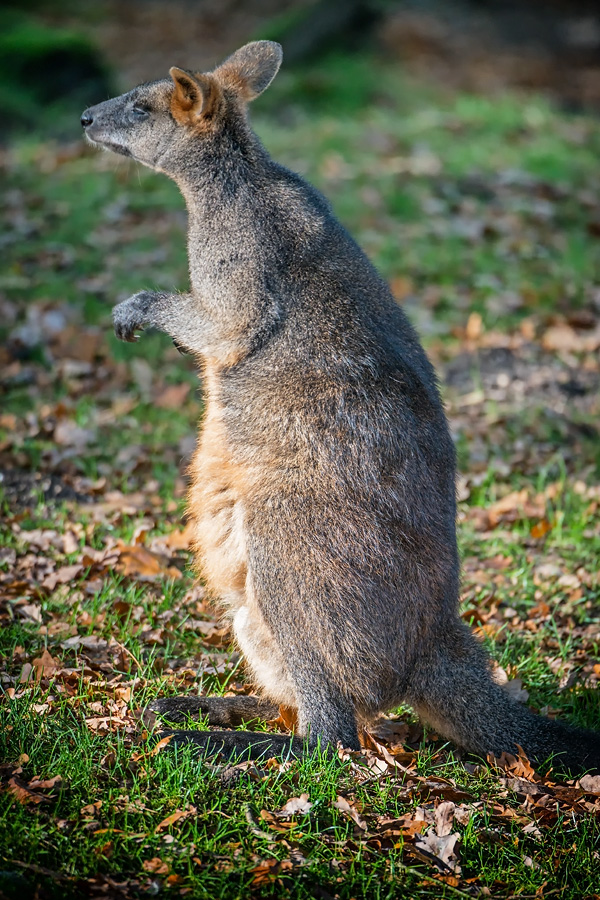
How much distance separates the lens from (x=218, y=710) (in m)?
3.93

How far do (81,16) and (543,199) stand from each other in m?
14.1

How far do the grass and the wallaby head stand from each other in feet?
7.00

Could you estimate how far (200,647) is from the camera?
4535mm

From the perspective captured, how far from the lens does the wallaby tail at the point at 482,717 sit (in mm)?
3689

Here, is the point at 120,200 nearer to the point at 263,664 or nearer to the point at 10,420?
the point at 10,420

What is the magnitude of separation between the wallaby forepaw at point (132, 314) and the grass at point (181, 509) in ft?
4.29

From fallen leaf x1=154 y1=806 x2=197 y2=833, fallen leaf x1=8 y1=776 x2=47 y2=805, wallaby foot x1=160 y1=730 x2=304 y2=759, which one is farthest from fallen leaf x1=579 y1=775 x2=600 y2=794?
fallen leaf x1=8 y1=776 x2=47 y2=805

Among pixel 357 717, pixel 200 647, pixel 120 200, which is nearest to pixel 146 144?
pixel 200 647

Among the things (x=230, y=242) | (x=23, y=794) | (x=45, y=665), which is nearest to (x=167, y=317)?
(x=230, y=242)

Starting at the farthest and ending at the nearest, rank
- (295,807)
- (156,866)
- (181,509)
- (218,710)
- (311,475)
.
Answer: (181,509), (218,710), (311,475), (295,807), (156,866)

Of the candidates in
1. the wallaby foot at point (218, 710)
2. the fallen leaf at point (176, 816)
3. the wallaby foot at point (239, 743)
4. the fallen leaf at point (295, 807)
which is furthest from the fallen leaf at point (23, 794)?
the fallen leaf at point (295, 807)

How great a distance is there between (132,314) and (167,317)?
0.22 meters

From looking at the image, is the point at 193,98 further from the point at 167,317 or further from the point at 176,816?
the point at 176,816

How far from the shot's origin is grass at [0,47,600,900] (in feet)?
10.4
